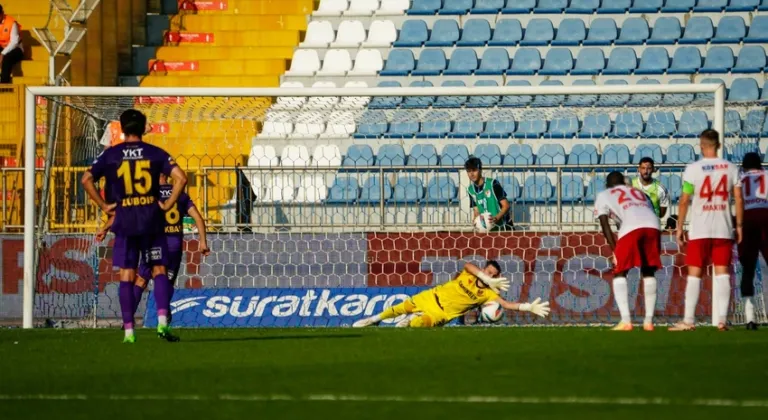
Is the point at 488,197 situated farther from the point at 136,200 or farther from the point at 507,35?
the point at 507,35

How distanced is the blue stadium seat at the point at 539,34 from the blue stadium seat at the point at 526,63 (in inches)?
16.9

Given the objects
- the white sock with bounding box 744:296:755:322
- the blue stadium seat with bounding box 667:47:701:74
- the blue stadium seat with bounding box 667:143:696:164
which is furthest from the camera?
the blue stadium seat with bounding box 667:47:701:74

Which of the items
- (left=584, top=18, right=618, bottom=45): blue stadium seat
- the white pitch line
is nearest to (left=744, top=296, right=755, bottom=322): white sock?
the white pitch line

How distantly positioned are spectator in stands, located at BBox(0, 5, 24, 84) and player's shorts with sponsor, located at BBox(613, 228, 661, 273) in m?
11.8

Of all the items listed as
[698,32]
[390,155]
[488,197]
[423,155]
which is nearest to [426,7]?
[698,32]

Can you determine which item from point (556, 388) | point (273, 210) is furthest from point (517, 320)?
point (556, 388)

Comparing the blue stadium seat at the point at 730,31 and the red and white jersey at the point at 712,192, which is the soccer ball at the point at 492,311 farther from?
the blue stadium seat at the point at 730,31

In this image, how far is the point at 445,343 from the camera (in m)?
9.32

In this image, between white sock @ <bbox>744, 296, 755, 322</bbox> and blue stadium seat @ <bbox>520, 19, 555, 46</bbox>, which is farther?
blue stadium seat @ <bbox>520, 19, 555, 46</bbox>

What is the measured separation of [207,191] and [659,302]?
5.73 meters

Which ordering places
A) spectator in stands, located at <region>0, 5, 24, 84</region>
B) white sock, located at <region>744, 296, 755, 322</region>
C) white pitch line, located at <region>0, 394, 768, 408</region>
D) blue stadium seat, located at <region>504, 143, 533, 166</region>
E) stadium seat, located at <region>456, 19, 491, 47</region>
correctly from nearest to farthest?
1. white pitch line, located at <region>0, 394, 768, 408</region>
2. white sock, located at <region>744, 296, 755, 322</region>
3. blue stadium seat, located at <region>504, 143, 533, 166</region>
4. spectator in stands, located at <region>0, 5, 24, 84</region>
5. stadium seat, located at <region>456, 19, 491, 47</region>

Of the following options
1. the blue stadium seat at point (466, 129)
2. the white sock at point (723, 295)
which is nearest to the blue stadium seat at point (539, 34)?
the blue stadium seat at point (466, 129)

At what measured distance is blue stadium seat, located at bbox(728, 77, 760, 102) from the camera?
19375 millimetres

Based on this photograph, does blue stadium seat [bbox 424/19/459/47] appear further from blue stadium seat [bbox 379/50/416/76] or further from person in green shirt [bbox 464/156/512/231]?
person in green shirt [bbox 464/156/512/231]
